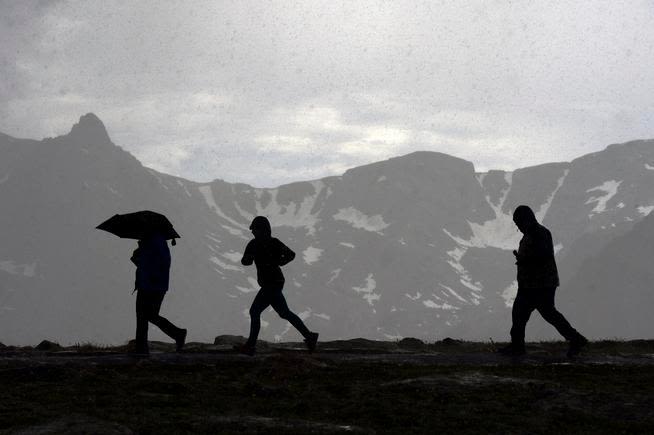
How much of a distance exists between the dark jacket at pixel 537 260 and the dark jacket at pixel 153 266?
6.69m

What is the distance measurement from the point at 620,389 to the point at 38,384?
776 centimetres

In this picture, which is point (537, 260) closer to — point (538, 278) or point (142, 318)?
point (538, 278)

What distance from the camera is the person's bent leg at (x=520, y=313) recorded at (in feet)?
50.2

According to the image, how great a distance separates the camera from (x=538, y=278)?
49.9 feet

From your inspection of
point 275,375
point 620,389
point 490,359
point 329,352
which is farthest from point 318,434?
point 329,352

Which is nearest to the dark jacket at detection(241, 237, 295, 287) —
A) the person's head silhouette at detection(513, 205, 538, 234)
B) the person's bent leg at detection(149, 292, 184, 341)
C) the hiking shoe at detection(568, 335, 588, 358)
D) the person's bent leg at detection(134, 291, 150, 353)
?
the person's bent leg at detection(149, 292, 184, 341)

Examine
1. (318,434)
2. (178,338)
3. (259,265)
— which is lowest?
(318,434)

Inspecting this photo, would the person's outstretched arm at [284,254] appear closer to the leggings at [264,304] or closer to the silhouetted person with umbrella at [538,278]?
the leggings at [264,304]

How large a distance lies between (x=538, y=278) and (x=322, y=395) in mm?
6325

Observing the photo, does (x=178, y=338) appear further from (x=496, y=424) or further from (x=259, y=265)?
(x=496, y=424)

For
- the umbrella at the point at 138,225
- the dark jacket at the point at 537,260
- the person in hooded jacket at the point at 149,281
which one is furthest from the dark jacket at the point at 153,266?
the dark jacket at the point at 537,260

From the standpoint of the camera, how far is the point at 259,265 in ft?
53.9

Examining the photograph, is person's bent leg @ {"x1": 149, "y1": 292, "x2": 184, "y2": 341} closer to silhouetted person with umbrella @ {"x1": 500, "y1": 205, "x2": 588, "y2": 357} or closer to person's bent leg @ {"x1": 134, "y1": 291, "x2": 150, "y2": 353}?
person's bent leg @ {"x1": 134, "y1": 291, "x2": 150, "y2": 353}

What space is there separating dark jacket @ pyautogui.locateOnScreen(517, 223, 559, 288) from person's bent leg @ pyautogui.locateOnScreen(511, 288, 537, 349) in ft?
0.70
